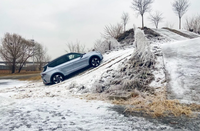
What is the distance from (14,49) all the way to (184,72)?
129 ft

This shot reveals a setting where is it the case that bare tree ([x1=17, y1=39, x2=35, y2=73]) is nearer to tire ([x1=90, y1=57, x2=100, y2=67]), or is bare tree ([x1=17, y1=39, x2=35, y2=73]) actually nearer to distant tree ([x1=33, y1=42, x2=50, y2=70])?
distant tree ([x1=33, y1=42, x2=50, y2=70])

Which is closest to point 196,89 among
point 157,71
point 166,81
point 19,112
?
point 166,81

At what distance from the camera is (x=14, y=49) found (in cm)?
3884

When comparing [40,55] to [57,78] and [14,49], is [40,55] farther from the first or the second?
[57,78]

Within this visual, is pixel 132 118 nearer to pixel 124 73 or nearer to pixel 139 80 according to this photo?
pixel 139 80

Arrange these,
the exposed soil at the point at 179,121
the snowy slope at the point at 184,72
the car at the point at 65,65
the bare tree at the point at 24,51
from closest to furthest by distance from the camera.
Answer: the exposed soil at the point at 179,121 < the snowy slope at the point at 184,72 < the car at the point at 65,65 < the bare tree at the point at 24,51

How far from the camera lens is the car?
10617 mm

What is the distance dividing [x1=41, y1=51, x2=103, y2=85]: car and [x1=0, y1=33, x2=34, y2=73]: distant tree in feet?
105

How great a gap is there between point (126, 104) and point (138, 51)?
411 centimetres

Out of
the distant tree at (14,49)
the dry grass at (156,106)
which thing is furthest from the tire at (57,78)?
the distant tree at (14,49)

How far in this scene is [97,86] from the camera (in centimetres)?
745

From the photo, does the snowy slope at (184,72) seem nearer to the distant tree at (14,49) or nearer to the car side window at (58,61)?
the car side window at (58,61)

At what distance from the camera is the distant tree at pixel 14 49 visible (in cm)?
3800

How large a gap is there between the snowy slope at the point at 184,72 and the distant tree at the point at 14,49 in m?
37.2
